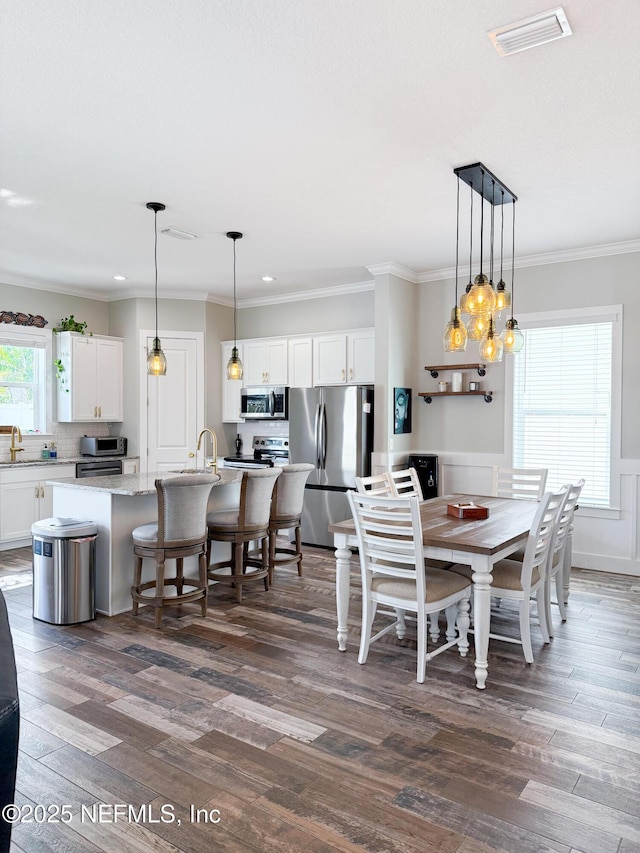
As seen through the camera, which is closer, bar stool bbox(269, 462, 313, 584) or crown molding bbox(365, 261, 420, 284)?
bar stool bbox(269, 462, 313, 584)

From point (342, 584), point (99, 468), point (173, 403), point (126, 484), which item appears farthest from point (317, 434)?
point (342, 584)

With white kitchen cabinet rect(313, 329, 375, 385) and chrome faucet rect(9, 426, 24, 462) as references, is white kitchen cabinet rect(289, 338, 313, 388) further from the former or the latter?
chrome faucet rect(9, 426, 24, 462)

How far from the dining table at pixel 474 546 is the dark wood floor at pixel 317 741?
0.24 meters

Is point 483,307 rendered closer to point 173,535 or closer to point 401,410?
point 173,535

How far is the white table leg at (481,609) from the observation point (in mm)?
2980

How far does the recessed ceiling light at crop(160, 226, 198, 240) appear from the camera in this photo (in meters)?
4.80

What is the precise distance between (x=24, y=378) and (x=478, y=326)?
529cm

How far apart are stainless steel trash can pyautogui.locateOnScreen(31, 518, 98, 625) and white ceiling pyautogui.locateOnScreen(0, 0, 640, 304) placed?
2.32m

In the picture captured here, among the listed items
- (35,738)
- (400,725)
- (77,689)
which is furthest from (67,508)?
(400,725)

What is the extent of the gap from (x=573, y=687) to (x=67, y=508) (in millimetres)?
3611

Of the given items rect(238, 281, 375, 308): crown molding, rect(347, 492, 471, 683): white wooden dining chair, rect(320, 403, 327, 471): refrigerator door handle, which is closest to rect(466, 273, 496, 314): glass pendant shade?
rect(347, 492, 471, 683): white wooden dining chair

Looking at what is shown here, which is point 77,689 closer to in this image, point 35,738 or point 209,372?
point 35,738

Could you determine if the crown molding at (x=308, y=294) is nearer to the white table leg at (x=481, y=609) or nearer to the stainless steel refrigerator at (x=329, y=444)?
the stainless steel refrigerator at (x=329, y=444)

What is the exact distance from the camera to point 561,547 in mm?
3891
